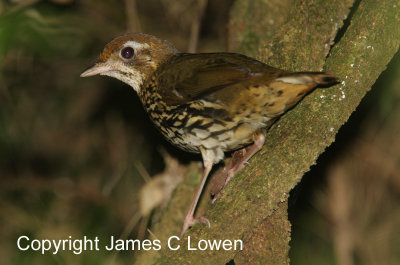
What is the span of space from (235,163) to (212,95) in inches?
25.5

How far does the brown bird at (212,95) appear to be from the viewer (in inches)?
131

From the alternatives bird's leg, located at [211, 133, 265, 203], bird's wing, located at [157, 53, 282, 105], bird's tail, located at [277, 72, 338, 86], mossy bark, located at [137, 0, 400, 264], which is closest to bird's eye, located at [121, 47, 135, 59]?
bird's wing, located at [157, 53, 282, 105]

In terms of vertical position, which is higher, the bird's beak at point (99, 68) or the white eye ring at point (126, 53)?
the white eye ring at point (126, 53)

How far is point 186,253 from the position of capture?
307 cm

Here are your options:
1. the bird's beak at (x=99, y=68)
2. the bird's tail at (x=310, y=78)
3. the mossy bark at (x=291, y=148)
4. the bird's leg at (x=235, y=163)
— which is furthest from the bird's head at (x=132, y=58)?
the bird's tail at (x=310, y=78)

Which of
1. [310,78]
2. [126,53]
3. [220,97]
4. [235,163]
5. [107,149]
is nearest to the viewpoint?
[310,78]

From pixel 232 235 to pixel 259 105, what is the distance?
33.3 inches

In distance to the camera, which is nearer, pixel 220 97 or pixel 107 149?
pixel 220 97

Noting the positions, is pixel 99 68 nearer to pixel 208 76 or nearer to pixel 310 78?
pixel 208 76

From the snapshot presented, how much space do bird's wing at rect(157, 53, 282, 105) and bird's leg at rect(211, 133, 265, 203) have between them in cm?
38

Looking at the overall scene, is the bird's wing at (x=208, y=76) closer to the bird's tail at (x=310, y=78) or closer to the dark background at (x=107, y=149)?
the bird's tail at (x=310, y=78)

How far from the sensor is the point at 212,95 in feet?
11.6

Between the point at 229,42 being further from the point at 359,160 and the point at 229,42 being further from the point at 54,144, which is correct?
the point at 54,144

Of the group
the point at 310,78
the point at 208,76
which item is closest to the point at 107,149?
the point at 208,76
